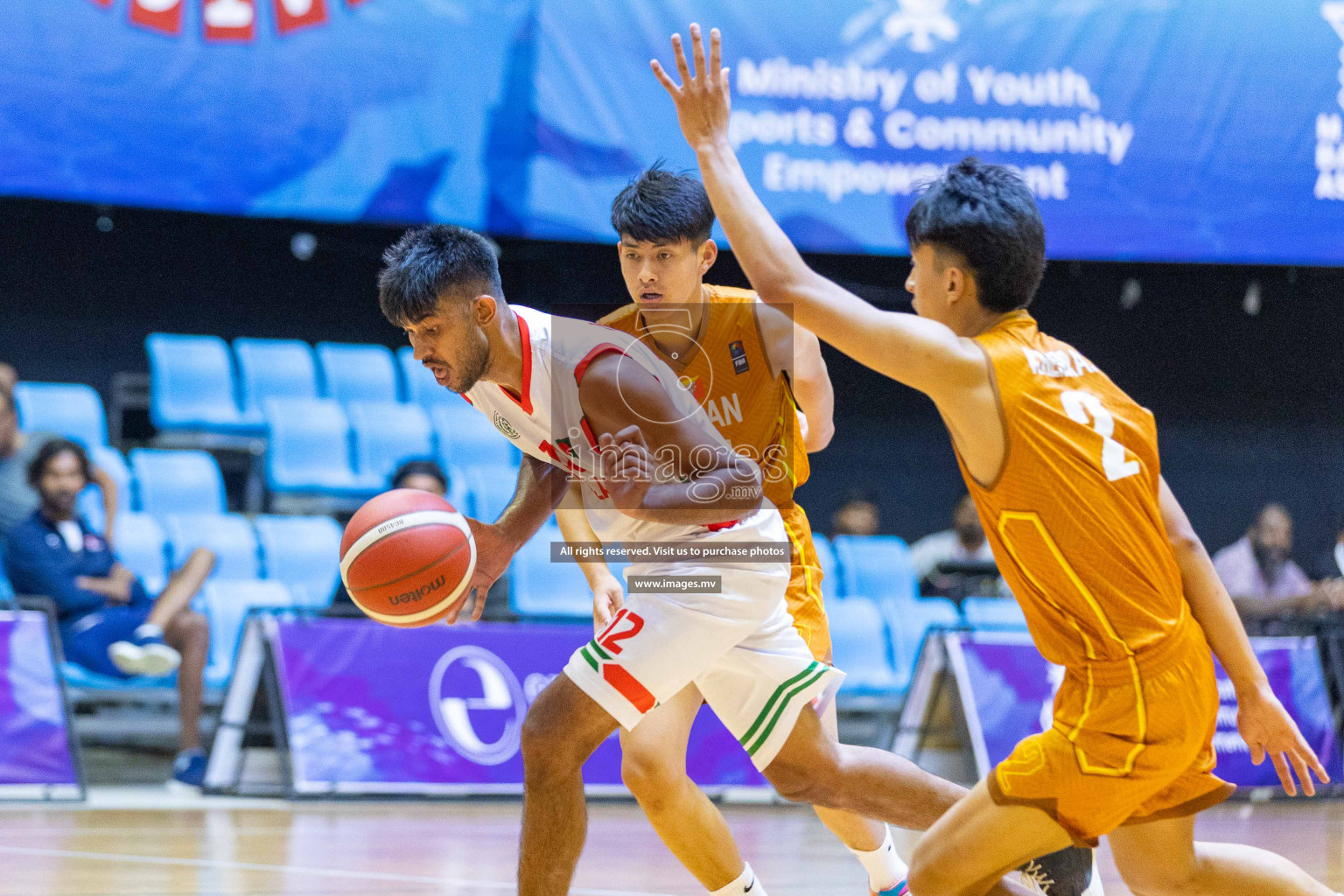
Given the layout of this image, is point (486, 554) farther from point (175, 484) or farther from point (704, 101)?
point (175, 484)

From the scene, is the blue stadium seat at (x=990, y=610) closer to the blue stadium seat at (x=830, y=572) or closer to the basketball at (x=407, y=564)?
the blue stadium seat at (x=830, y=572)

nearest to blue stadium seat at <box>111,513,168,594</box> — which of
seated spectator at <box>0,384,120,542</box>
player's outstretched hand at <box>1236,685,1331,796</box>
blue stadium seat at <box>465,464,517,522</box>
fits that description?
seated spectator at <box>0,384,120,542</box>

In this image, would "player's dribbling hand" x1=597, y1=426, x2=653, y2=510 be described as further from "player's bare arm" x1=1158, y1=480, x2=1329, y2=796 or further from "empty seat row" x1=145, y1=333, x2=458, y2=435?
"empty seat row" x1=145, y1=333, x2=458, y2=435

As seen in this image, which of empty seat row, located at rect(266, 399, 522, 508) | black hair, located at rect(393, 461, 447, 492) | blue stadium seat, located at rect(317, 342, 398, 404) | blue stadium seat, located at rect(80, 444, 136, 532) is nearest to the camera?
black hair, located at rect(393, 461, 447, 492)

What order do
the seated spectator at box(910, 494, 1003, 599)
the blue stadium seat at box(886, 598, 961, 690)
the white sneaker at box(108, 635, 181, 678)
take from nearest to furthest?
the white sneaker at box(108, 635, 181, 678) → the blue stadium seat at box(886, 598, 961, 690) → the seated spectator at box(910, 494, 1003, 599)

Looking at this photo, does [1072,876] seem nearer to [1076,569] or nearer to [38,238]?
[1076,569]

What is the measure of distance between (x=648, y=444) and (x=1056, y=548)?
100 cm

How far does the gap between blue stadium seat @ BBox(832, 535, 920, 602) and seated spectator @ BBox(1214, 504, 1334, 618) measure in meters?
2.16

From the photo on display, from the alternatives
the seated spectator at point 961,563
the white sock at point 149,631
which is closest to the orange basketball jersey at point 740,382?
the white sock at point 149,631

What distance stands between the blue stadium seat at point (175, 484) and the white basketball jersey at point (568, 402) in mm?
6361

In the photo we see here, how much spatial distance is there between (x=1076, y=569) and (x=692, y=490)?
90 cm

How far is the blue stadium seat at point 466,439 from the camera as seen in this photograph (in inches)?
413


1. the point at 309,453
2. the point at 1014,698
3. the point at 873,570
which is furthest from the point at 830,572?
the point at 309,453

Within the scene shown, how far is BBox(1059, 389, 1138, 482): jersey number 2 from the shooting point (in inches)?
105
